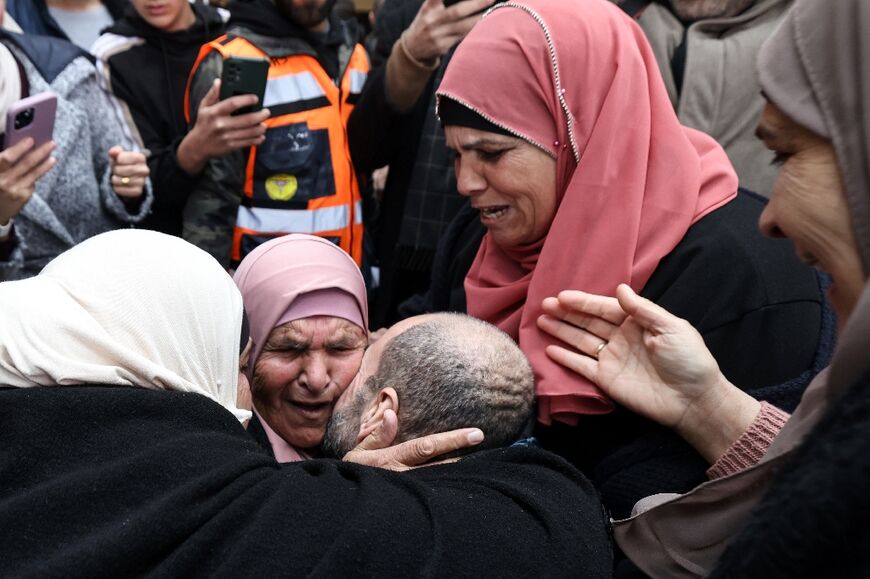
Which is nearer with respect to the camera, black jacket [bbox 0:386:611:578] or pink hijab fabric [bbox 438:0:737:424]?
black jacket [bbox 0:386:611:578]

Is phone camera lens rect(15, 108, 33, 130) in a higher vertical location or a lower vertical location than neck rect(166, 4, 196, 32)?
lower

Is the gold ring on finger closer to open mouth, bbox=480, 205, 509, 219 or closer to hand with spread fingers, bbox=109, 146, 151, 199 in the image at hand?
open mouth, bbox=480, 205, 509, 219

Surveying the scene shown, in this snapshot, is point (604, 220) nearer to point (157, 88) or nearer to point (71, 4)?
point (157, 88)

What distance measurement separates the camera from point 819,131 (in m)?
1.31

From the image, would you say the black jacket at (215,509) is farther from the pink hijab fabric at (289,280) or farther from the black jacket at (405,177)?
the black jacket at (405,177)

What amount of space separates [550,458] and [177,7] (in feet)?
8.63

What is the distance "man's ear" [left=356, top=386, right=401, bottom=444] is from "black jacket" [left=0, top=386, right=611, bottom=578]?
35cm

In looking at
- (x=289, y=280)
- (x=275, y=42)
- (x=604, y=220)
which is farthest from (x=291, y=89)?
(x=604, y=220)

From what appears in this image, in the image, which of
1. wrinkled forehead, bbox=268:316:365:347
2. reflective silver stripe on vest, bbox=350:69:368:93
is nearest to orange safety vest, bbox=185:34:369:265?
reflective silver stripe on vest, bbox=350:69:368:93

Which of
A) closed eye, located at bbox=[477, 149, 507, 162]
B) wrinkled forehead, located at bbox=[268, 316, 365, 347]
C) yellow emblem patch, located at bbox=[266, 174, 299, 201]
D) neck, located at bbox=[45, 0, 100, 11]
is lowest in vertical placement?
yellow emblem patch, located at bbox=[266, 174, 299, 201]

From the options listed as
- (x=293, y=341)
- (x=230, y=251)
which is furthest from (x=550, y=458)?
(x=230, y=251)

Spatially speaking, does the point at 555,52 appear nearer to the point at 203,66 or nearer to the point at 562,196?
the point at 562,196

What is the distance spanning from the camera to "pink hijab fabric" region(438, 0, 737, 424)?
2.19m

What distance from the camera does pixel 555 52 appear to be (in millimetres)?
2326
